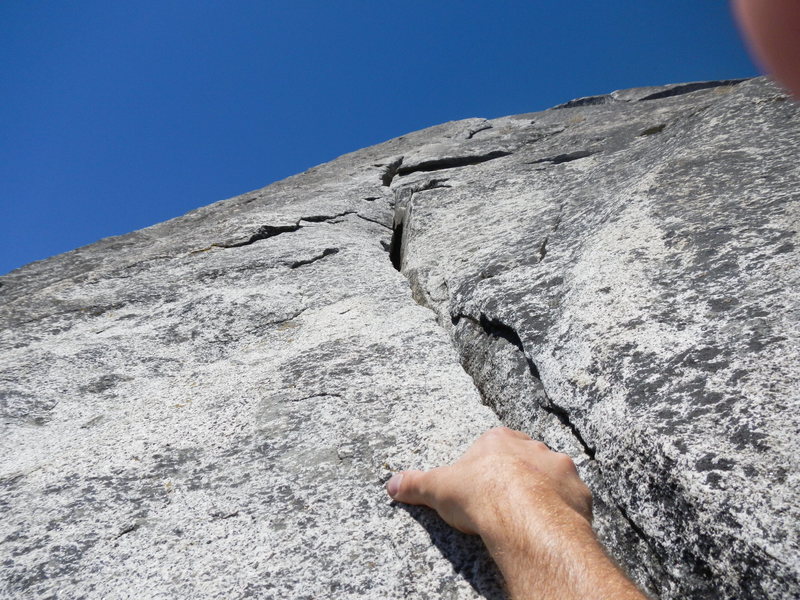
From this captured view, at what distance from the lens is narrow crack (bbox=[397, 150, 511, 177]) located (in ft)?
19.3

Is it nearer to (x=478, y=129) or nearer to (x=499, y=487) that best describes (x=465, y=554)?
(x=499, y=487)

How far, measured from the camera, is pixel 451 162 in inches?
239

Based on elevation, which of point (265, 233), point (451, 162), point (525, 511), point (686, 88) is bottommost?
point (525, 511)

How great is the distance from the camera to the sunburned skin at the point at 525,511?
1347 millimetres

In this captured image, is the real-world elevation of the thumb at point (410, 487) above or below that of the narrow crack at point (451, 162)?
below

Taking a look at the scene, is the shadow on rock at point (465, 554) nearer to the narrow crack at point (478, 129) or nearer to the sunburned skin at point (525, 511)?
the sunburned skin at point (525, 511)

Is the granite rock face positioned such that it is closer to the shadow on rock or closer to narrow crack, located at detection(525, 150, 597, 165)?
the shadow on rock

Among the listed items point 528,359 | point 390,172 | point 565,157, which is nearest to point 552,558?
point 528,359

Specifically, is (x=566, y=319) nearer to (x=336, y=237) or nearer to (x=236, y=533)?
(x=236, y=533)

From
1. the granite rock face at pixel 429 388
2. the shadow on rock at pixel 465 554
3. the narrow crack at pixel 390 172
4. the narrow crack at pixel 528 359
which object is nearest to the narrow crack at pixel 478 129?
the narrow crack at pixel 390 172

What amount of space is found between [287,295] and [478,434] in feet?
6.59

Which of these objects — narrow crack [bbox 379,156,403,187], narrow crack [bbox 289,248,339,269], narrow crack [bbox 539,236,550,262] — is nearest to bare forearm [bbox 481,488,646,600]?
narrow crack [bbox 539,236,550,262]

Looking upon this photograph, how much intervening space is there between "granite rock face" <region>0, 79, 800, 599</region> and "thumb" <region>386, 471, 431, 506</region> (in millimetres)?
57

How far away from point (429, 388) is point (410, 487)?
69 cm
